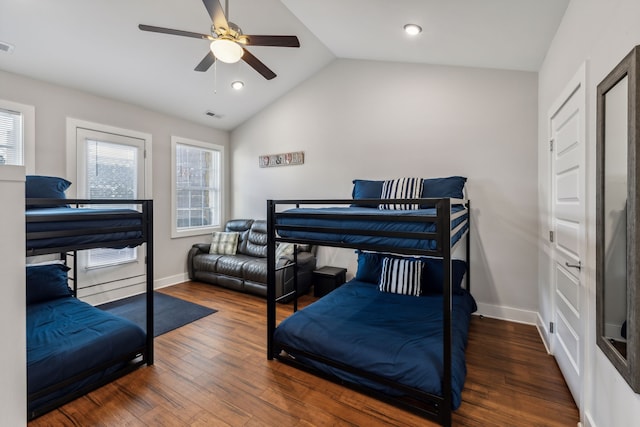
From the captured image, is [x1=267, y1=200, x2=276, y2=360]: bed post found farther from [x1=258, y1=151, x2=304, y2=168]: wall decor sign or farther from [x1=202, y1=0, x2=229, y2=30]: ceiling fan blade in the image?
[x1=258, y1=151, x2=304, y2=168]: wall decor sign

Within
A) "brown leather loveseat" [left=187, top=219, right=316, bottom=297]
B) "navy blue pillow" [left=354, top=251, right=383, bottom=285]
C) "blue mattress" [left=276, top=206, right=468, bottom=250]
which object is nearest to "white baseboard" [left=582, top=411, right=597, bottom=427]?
"blue mattress" [left=276, top=206, right=468, bottom=250]

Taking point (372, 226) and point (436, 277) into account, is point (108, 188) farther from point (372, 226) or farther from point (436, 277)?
point (436, 277)

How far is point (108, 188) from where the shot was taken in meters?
3.72

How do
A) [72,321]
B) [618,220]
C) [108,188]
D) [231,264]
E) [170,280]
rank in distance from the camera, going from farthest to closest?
[170,280], [231,264], [108,188], [72,321], [618,220]

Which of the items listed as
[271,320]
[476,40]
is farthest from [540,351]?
[476,40]

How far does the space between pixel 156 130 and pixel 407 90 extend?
3544mm

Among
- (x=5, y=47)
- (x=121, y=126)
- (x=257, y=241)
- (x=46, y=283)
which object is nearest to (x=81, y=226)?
(x=46, y=283)

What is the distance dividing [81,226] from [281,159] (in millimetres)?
3031

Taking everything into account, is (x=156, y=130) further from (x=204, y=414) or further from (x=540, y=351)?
(x=540, y=351)

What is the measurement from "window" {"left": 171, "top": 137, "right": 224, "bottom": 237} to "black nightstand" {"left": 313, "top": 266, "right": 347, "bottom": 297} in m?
2.33

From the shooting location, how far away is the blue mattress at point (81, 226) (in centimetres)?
172

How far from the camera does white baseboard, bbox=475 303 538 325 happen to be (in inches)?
119

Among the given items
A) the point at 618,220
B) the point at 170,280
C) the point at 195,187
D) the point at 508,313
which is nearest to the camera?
the point at 618,220

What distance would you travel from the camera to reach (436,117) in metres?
3.41
